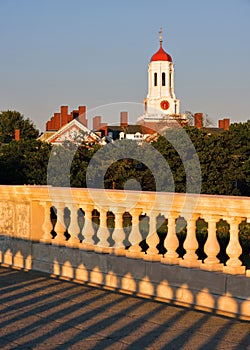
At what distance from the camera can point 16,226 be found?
32.7ft

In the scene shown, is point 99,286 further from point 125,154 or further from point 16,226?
point 125,154

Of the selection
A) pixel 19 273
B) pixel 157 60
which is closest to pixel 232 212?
pixel 19 273

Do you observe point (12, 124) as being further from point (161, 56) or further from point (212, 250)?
point (212, 250)

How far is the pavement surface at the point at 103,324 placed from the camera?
5.44 meters

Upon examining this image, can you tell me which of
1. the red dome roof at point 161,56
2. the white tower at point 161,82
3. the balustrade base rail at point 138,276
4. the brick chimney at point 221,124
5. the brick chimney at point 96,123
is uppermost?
the red dome roof at point 161,56

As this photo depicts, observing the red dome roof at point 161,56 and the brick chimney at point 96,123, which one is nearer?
the brick chimney at point 96,123

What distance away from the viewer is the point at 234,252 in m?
6.73

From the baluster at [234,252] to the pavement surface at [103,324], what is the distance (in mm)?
529

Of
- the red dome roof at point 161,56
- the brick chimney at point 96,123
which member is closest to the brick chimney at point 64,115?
the brick chimney at point 96,123

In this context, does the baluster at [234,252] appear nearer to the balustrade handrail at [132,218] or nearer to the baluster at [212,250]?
the balustrade handrail at [132,218]

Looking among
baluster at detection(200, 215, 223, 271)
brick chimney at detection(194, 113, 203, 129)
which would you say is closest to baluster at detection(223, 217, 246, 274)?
baluster at detection(200, 215, 223, 271)

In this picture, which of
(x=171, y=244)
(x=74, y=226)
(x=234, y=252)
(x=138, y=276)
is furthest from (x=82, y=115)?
(x=234, y=252)

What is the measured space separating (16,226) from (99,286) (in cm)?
228

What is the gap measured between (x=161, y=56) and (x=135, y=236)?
117 m
